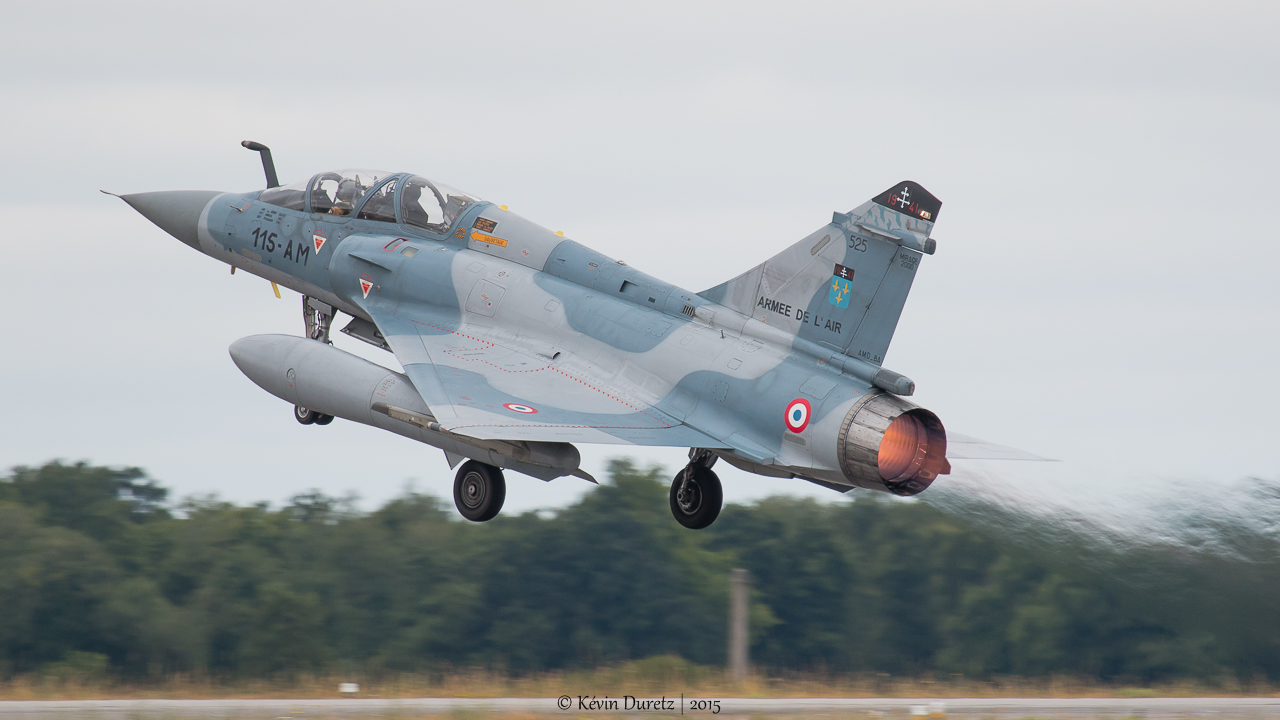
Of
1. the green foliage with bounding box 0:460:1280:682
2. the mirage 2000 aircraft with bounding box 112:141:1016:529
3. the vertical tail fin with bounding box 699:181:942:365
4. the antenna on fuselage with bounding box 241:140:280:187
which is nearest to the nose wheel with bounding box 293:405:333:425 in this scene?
the mirage 2000 aircraft with bounding box 112:141:1016:529

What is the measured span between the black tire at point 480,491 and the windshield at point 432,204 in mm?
3025

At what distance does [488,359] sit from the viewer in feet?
48.5

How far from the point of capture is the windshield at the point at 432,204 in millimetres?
16500

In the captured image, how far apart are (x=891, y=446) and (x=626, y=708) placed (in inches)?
340

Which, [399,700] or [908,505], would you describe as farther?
[908,505]

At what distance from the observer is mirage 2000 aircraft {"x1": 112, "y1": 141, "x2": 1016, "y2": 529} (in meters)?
13.0

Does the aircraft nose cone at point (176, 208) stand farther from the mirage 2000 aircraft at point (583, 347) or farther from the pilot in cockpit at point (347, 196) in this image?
the pilot in cockpit at point (347, 196)

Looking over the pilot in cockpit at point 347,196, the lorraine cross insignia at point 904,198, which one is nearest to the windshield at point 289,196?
the pilot in cockpit at point 347,196

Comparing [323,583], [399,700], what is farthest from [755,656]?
[399,700]

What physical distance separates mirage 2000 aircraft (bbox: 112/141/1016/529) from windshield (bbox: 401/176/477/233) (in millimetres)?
24

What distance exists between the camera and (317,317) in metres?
17.3

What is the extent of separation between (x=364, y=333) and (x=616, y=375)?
13.4 ft

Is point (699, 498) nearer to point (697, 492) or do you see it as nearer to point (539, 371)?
point (697, 492)

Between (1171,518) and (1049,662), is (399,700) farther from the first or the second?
(1049,662)
